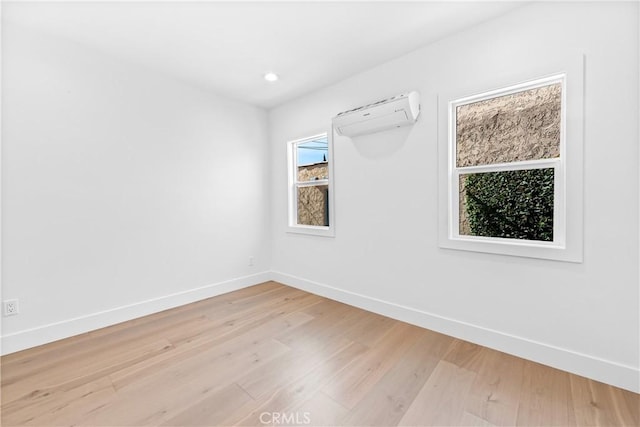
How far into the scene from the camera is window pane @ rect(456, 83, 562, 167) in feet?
6.70

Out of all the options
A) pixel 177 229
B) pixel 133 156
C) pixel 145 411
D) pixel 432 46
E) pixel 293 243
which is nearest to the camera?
pixel 145 411

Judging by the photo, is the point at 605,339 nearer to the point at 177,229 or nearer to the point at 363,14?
the point at 363,14

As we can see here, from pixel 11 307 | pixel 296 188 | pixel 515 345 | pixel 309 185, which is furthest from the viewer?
pixel 296 188

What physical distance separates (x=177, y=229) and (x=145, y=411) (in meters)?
1.95

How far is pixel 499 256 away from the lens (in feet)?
7.07

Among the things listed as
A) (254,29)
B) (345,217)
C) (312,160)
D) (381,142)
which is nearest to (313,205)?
(312,160)

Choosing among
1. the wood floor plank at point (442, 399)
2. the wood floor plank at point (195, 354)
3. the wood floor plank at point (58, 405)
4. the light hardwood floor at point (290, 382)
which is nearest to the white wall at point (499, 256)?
the light hardwood floor at point (290, 382)

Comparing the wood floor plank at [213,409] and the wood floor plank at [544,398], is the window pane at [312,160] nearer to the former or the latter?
the wood floor plank at [213,409]

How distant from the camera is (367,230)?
2961 millimetres

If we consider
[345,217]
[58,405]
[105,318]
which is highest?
[345,217]

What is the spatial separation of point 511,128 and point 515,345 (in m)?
1.65

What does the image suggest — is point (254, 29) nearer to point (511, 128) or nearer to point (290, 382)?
point (511, 128)

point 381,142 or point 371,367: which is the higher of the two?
point 381,142

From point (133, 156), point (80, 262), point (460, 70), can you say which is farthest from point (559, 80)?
point (80, 262)
